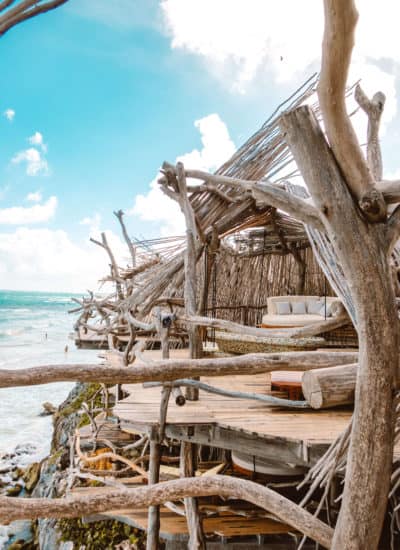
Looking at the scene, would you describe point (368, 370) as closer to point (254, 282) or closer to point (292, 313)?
point (292, 313)

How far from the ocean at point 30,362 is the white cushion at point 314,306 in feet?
30.3

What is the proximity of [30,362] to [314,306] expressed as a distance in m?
17.5

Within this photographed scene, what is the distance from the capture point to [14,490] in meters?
8.95

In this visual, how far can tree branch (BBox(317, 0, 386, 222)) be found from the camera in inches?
28.4

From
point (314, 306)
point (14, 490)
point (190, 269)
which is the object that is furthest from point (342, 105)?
point (14, 490)

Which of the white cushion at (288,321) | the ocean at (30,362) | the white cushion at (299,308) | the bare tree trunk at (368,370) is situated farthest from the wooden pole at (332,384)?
the ocean at (30,362)

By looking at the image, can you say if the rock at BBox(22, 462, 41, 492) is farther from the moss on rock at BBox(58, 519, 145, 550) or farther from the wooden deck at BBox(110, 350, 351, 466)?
the wooden deck at BBox(110, 350, 351, 466)

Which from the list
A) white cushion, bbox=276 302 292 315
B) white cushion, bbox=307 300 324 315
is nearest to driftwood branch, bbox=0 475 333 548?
white cushion, bbox=276 302 292 315

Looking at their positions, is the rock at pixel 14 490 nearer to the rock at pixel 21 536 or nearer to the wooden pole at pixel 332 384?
the rock at pixel 21 536

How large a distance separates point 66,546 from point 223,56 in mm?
8170

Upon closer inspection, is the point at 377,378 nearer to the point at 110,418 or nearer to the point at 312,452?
the point at 312,452

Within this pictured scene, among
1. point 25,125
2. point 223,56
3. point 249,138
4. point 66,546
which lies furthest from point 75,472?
point 25,125

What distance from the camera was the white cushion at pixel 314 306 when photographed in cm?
646

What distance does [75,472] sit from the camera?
16.6 feet
